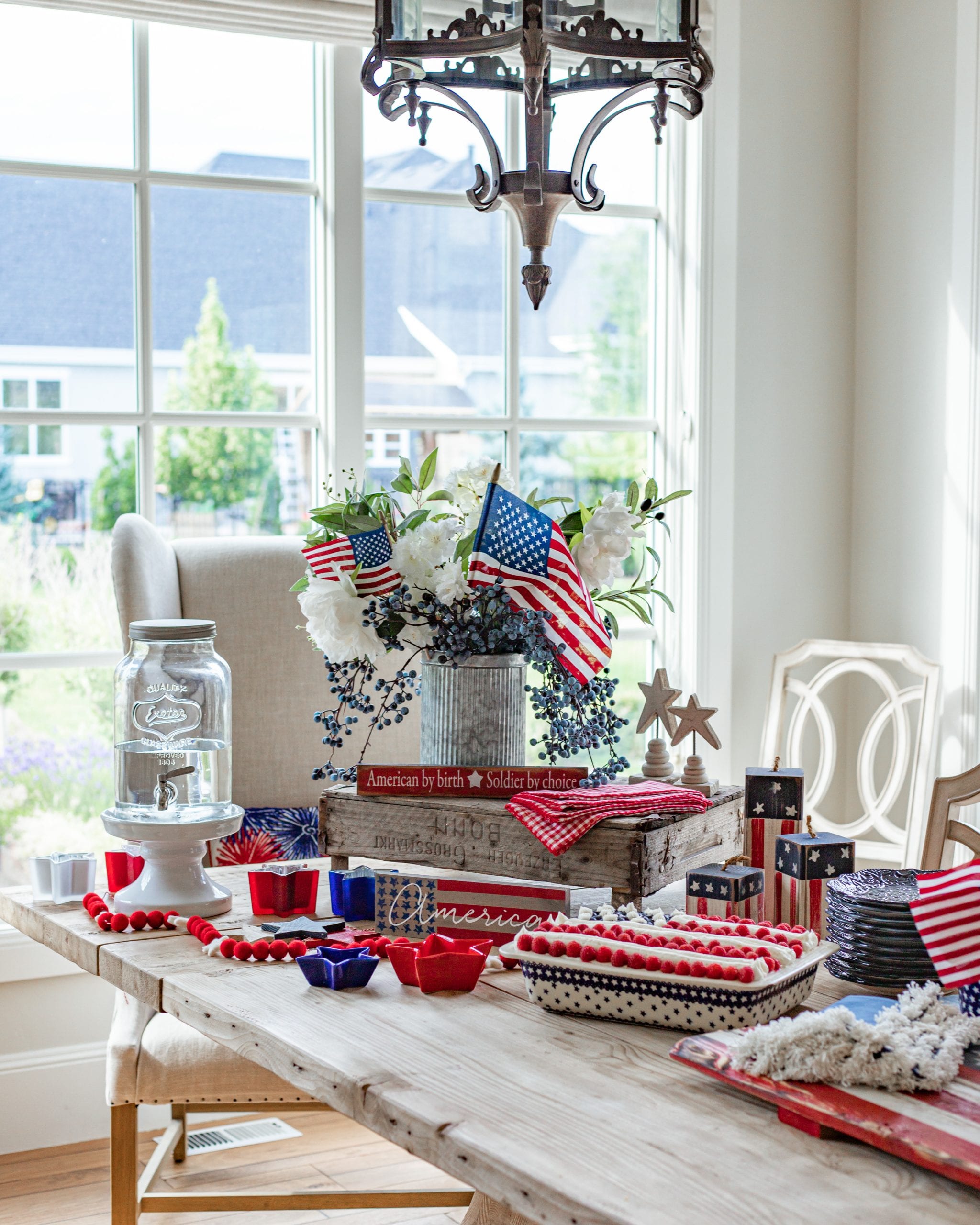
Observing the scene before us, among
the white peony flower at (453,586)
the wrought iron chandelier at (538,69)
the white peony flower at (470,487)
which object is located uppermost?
the wrought iron chandelier at (538,69)

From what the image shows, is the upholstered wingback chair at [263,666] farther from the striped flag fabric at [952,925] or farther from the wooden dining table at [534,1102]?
the striped flag fabric at [952,925]

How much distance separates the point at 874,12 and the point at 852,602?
1402 mm

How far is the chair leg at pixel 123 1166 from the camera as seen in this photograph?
179 cm

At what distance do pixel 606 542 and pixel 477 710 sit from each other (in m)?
0.25

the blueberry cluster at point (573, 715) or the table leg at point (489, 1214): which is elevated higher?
the blueberry cluster at point (573, 715)

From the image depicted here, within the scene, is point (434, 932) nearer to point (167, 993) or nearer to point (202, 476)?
point (167, 993)

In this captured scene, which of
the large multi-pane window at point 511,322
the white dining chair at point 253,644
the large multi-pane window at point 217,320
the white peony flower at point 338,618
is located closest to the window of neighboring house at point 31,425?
the large multi-pane window at point 217,320

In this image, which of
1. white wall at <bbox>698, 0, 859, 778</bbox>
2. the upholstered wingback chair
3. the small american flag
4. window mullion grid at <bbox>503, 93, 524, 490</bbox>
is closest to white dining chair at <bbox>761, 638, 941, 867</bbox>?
white wall at <bbox>698, 0, 859, 778</bbox>

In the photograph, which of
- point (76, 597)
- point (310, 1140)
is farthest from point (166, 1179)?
point (76, 597)

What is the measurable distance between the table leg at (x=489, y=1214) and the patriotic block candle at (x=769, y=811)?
1.45ft

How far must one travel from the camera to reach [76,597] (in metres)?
2.72

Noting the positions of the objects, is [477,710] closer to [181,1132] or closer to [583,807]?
[583,807]

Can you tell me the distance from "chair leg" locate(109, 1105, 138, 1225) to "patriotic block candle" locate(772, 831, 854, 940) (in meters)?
0.98

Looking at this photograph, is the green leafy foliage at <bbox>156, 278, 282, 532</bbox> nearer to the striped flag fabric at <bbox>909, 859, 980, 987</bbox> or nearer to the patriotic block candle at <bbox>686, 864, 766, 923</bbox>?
the patriotic block candle at <bbox>686, 864, 766, 923</bbox>
